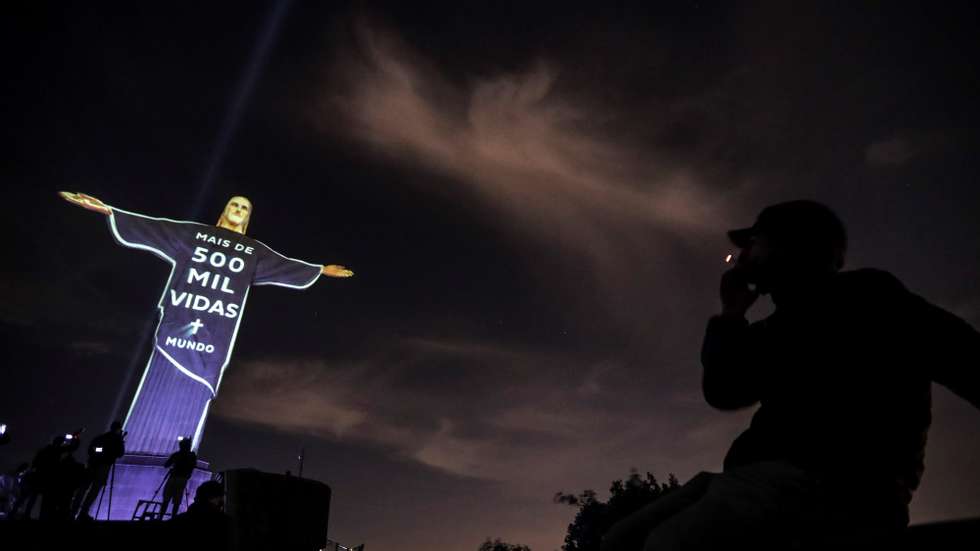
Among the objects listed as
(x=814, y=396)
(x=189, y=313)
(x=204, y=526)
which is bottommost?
(x=814, y=396)

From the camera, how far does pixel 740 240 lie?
192 cm

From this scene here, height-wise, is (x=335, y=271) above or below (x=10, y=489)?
above

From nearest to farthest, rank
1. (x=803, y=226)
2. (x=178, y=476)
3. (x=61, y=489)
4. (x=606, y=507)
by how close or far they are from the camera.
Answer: (x=803, y=226) → (x=61, y=489) → (x=178, y=476) → (x=606, y=507)

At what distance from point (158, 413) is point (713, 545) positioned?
14410 millimetres

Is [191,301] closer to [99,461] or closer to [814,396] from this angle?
[99,461]

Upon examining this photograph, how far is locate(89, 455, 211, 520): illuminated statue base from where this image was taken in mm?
11258

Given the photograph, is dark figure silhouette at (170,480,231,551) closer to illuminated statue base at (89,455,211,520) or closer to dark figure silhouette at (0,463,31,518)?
illuminated statue base at (89,455,211,520)

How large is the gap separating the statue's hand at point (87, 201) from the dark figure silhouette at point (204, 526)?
10714mm

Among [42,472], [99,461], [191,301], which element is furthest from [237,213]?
[42,472]

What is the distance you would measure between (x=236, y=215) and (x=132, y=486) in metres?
7.59

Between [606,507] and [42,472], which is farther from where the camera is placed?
[606,507]

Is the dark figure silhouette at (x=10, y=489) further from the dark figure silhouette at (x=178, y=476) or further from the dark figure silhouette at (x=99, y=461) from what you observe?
the dark figure silhouette at (x=178, y=476)

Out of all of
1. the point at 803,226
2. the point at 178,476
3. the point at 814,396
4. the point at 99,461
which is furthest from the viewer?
the point at 178,476

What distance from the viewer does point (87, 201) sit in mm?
12727
